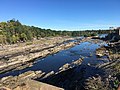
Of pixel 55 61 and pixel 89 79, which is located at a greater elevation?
pixel 89 79

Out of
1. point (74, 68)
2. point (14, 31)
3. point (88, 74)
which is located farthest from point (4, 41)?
point (88, 74)

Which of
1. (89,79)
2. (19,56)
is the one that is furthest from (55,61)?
(89,79)

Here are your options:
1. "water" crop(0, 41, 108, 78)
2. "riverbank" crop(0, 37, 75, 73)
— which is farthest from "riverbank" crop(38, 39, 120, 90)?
"riverbank" crop(0, 37, 75, 73)

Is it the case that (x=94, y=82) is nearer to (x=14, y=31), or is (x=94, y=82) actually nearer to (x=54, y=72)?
(x=54, y=72)

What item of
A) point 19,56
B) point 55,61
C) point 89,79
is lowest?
point 19,56

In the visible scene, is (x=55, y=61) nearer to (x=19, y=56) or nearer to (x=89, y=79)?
(x=19, y=56)

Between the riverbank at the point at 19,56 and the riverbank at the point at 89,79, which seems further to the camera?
the riverbank at the point at 19,56

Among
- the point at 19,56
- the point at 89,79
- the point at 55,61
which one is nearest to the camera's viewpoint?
the point at 89,79

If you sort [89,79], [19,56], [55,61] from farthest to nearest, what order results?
1. [19,56]
2. [55,61]
3. [89,79]

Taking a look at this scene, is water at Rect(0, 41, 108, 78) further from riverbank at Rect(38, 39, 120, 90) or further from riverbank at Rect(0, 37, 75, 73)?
riverbank at Rect(38, 39, 120, 90)

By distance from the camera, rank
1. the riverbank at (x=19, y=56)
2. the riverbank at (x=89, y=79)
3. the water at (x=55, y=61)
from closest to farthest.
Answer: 1. the riverbank at (x=89, y=79)
2. the water at (x=55, y=61)
3. the riverbank at (x=19, y=56)

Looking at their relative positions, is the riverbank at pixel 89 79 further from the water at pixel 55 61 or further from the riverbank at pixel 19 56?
the riverbank at pixel 19 56

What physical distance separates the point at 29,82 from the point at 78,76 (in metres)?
26.7

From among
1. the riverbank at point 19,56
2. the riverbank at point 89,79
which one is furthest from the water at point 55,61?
the riverbank at point 89,79
